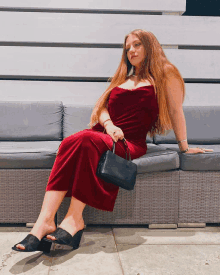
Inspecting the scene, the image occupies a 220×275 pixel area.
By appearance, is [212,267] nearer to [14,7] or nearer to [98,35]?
[98,35]

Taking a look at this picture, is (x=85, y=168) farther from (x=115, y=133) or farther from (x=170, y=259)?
(x=170, y=259)

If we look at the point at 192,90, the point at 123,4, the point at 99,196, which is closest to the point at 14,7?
the point at 123,4

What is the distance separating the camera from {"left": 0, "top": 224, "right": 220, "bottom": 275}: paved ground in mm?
1242

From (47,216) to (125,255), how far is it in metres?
0.47

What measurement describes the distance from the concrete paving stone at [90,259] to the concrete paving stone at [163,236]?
0.11 meters

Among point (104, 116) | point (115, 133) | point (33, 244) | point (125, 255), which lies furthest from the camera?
point (104, 116)

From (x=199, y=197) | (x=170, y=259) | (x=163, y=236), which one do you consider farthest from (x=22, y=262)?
(x=199, y=197)

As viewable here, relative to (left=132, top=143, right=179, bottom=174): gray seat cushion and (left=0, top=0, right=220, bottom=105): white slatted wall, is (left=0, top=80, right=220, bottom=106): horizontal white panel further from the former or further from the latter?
(left=132, top=143, right=179, bottom=174): gray seat cushion

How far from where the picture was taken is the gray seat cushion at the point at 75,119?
2.47 m

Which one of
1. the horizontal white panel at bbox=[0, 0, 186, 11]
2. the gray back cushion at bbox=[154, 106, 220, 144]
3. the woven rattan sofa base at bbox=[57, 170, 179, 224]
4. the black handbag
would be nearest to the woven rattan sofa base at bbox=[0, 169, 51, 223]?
the woven rattan sofa base at bbox=[57, 170, 179, 224]

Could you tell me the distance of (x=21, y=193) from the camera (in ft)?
5.62

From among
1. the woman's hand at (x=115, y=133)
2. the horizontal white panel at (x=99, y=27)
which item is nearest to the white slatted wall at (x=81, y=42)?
the horizontal white panel at (x=99, y=27)

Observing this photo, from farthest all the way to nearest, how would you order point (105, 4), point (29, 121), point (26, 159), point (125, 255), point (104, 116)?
point (105, 4), point (29, 121), point (104, 116), point (26, 159), point (125, 255)

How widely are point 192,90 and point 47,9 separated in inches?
71.7
